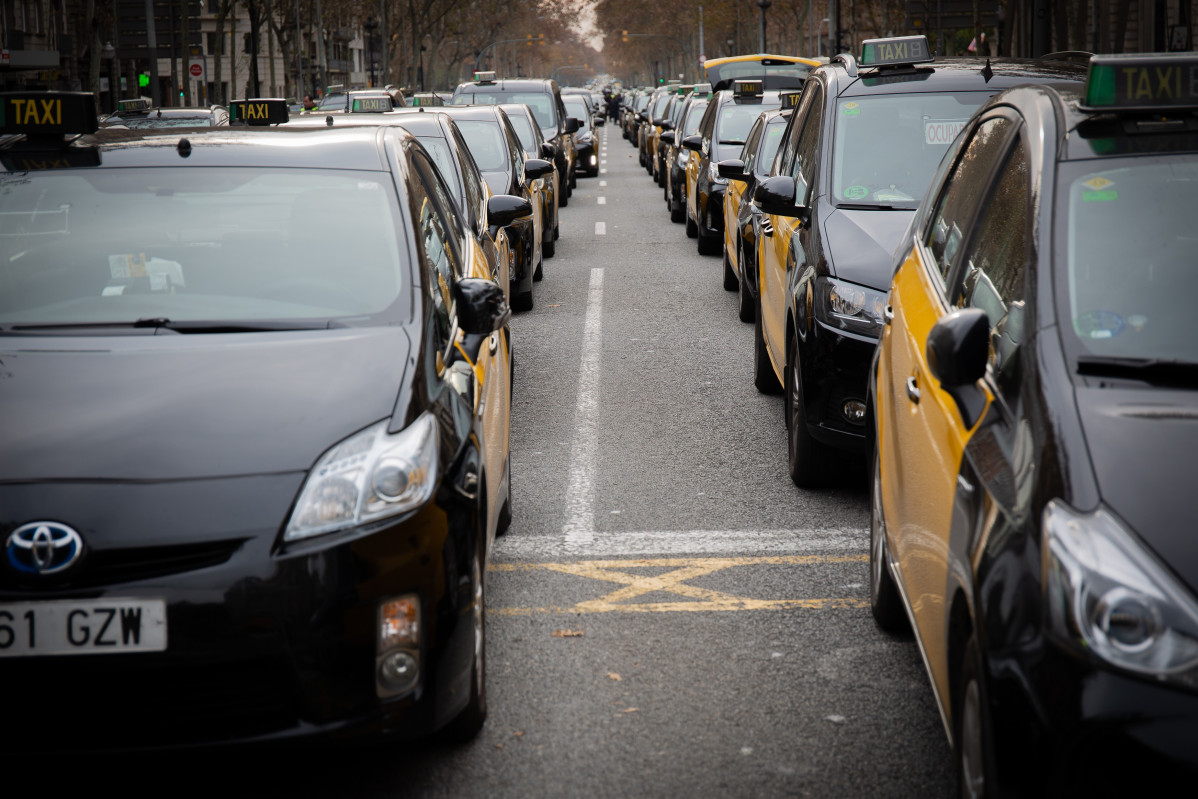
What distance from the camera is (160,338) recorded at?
3996mm

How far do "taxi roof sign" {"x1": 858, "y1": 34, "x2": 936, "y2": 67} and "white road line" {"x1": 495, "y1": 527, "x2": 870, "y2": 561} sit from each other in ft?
9.68

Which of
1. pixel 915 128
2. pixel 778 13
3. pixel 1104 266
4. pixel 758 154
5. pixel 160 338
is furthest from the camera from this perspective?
pixel 778 13

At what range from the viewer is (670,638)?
15.5 ft

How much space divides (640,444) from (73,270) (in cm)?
366

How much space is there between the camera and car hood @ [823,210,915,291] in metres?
6.23

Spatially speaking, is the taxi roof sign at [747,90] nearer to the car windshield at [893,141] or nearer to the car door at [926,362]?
the car windshield at [893,141]

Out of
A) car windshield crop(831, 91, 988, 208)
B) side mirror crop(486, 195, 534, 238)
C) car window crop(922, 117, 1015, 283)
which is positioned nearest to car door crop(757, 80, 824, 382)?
car windshield crop(831, 91, 988, 208)

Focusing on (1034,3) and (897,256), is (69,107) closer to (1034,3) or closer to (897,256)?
(897,256)

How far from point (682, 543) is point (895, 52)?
3.35m

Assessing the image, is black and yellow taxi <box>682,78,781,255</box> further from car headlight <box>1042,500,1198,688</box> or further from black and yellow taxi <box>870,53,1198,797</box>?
car headlight <box>1042,500,1198,688</box>

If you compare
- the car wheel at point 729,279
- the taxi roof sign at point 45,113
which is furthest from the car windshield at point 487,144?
the taxi roof sign at point 45,113

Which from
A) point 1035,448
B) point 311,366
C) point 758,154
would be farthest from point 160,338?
point 758,154

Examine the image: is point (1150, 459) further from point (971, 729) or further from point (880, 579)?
point (880, 579)

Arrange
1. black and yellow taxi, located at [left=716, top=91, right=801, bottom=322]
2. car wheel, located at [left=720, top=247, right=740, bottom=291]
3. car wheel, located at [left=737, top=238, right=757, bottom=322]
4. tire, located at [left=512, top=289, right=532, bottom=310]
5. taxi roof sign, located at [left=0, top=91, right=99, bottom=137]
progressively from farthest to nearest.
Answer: car wheel, located at [left=720, top=247, right=740, bottom=291] < tire, located at [left=512, top=289, right=532, bottom=310] < car wheel, located at [left=737, top=238, right=757, bottom=322] < black and yellow taxi, located at [left=716, top=91, right=801, bottom=322] < taxi roof sign, located at [left=0, top=91, right=99, bottom=137]
